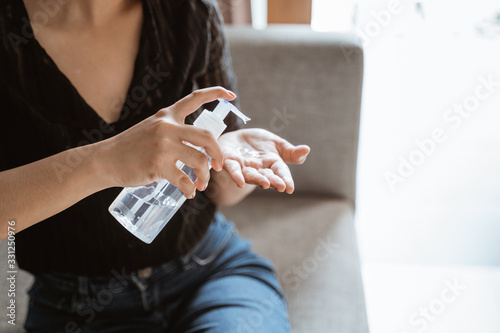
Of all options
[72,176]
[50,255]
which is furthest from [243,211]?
[72,176]

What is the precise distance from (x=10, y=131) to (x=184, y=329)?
392 millimetres

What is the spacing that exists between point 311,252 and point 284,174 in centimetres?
56

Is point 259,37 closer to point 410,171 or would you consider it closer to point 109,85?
point 109,85

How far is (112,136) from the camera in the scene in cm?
67

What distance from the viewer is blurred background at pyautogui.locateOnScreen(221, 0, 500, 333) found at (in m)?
1.47

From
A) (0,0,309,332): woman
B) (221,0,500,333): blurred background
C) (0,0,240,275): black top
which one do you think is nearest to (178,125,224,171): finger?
(0,0,309,332): woman

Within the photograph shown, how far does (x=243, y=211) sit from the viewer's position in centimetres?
121

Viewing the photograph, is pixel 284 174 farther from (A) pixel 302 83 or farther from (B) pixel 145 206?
(A) pixel 302 83

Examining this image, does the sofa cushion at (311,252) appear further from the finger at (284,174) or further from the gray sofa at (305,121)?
the finger at (284,174)

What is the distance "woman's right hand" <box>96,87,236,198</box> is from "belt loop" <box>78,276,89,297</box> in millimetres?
299

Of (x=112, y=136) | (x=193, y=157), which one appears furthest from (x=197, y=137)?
(x=112, y=136)

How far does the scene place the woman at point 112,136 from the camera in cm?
66

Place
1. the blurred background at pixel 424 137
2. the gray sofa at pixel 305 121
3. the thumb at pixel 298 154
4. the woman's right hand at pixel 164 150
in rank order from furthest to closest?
the blurred background at pixel 424 137, the gray sofa at pixel 305 121, the thumb at pixel 298 154, the woman's right hand at pixel 164 150

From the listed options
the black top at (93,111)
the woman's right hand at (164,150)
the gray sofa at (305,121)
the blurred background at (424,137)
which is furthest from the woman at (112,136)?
the blurred background at (424,137)
